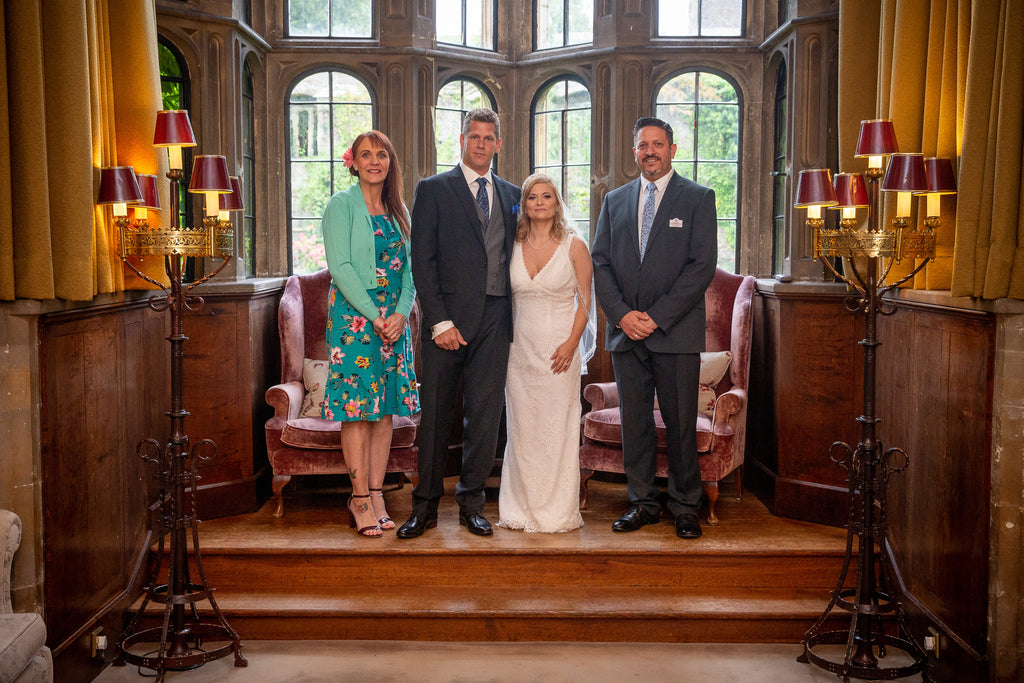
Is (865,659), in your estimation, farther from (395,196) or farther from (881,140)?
(395,196)

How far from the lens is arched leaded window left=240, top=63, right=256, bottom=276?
5.61 metres

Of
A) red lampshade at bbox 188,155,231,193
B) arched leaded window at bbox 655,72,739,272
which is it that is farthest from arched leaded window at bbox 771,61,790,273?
red lampshade at bbox 188,155,231,193

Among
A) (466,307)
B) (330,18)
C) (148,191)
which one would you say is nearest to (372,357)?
(466,307)

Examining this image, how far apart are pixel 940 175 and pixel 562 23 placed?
344 cm

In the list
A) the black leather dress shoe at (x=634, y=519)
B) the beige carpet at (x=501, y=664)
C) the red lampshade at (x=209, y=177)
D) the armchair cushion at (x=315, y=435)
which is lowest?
the beige carpet at (x=501, y=664)

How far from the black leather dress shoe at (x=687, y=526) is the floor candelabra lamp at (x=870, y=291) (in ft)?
2.30

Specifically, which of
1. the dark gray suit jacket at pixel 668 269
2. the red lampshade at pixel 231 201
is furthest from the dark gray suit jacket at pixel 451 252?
the red lampshade at pixel 231 201

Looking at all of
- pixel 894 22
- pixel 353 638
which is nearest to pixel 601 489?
pixel 353 638

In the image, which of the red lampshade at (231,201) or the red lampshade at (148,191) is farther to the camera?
the red lampshade at (231,201)

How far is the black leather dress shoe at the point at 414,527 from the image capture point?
4.33 metres

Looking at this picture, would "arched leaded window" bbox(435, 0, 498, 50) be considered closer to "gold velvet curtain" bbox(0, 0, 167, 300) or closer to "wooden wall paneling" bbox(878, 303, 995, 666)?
"gold velvet curtain" bbox(0, 0, 167, 300)

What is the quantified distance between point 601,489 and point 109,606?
8.56 feet

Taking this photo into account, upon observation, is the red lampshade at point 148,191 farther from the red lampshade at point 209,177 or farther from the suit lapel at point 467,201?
the suit lapel at point 467,201

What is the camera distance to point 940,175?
332 centimetres
